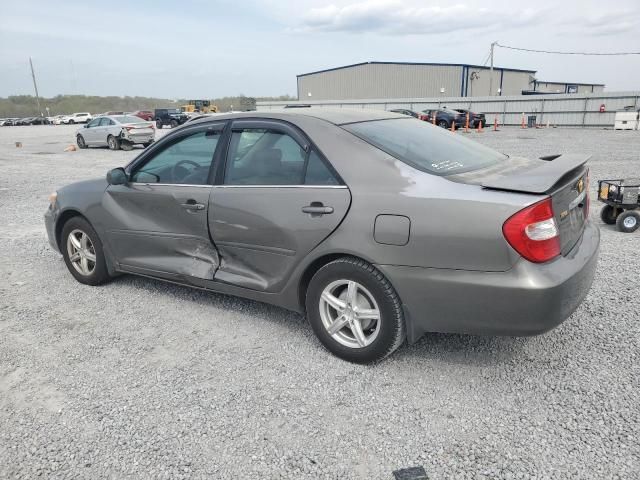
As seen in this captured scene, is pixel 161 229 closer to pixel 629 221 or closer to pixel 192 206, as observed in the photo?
pixel 192 206

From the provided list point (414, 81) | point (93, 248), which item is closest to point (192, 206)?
point (93, 248)

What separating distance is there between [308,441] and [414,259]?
1097mm

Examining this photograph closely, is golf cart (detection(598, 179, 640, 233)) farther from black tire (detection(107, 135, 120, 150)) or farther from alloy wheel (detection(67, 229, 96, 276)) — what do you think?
black tire (detection(107, 135, 120, 150))

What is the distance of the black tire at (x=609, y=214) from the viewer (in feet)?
21.0

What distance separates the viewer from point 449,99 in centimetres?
3891

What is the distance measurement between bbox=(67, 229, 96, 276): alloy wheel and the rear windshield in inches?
109

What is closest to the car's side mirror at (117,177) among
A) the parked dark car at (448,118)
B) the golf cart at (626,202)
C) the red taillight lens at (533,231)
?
the red taillight lens at (533,231)

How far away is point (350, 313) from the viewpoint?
10.1ft

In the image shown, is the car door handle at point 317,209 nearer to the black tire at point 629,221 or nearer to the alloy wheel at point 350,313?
the alloy wheel at point 350,313

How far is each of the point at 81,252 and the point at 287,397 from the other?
281cm

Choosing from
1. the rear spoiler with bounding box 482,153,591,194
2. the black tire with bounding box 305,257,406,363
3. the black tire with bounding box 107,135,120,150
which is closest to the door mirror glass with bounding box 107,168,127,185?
the black tire with bounding box 305,257,406,363

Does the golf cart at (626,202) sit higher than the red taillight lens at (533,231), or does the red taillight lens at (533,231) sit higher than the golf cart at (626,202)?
the red taillight lens at (533,231)

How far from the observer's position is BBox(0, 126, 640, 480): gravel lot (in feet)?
7.69

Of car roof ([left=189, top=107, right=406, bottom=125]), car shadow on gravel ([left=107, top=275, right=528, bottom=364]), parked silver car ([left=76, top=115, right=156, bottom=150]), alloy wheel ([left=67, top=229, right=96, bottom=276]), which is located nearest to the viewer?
car shadow on gravel ([left=107, top=275, right=528, bottom=364])
